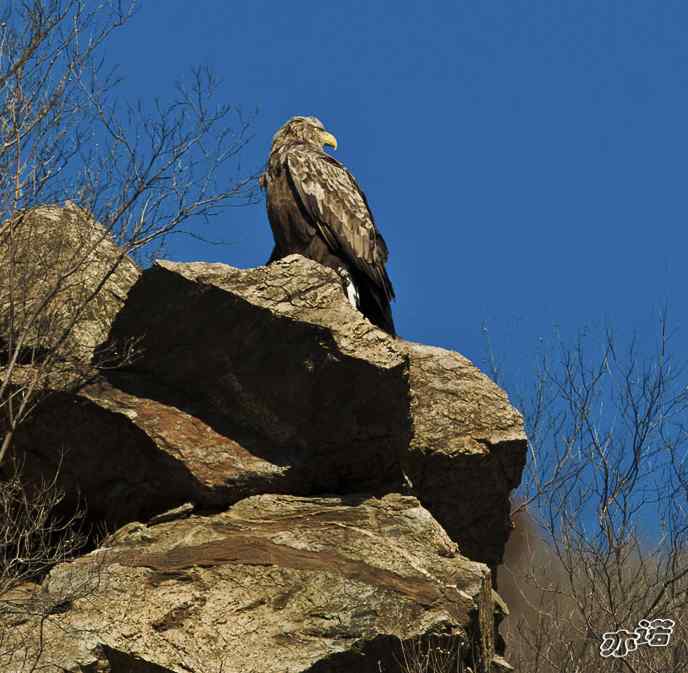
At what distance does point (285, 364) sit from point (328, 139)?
478 cm

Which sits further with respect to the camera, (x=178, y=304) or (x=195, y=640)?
(x=178, y=304)

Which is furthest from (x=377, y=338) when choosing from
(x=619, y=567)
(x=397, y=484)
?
(x=619, y=567)

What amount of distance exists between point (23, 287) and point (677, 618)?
7750 mm

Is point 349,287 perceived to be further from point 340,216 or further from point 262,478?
point 262,478

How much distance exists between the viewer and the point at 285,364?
10688 millimetres

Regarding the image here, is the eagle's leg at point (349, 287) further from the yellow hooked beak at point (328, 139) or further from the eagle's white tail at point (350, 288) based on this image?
the yellow hooked beak at point (328, 139)

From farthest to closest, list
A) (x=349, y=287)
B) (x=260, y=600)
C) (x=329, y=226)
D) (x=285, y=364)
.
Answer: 1. (x=329, y=226)
2. (x=349, y=287)
3. (x=285, y=364)
4. (x=260, y=600)

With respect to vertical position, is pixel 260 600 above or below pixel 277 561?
below

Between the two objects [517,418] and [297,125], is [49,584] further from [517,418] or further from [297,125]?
[297,125]

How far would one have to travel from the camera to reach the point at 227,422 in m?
11.0

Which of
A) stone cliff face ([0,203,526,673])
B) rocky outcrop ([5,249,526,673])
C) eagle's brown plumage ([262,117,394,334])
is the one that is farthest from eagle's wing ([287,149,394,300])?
rocky outcrop ([5,249,526,673])

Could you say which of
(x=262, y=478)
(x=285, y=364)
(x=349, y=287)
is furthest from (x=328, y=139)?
(x=262, y=478)

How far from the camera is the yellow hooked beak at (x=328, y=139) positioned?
14.6 metres

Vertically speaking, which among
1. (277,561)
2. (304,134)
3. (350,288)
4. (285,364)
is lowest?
(277,561)
